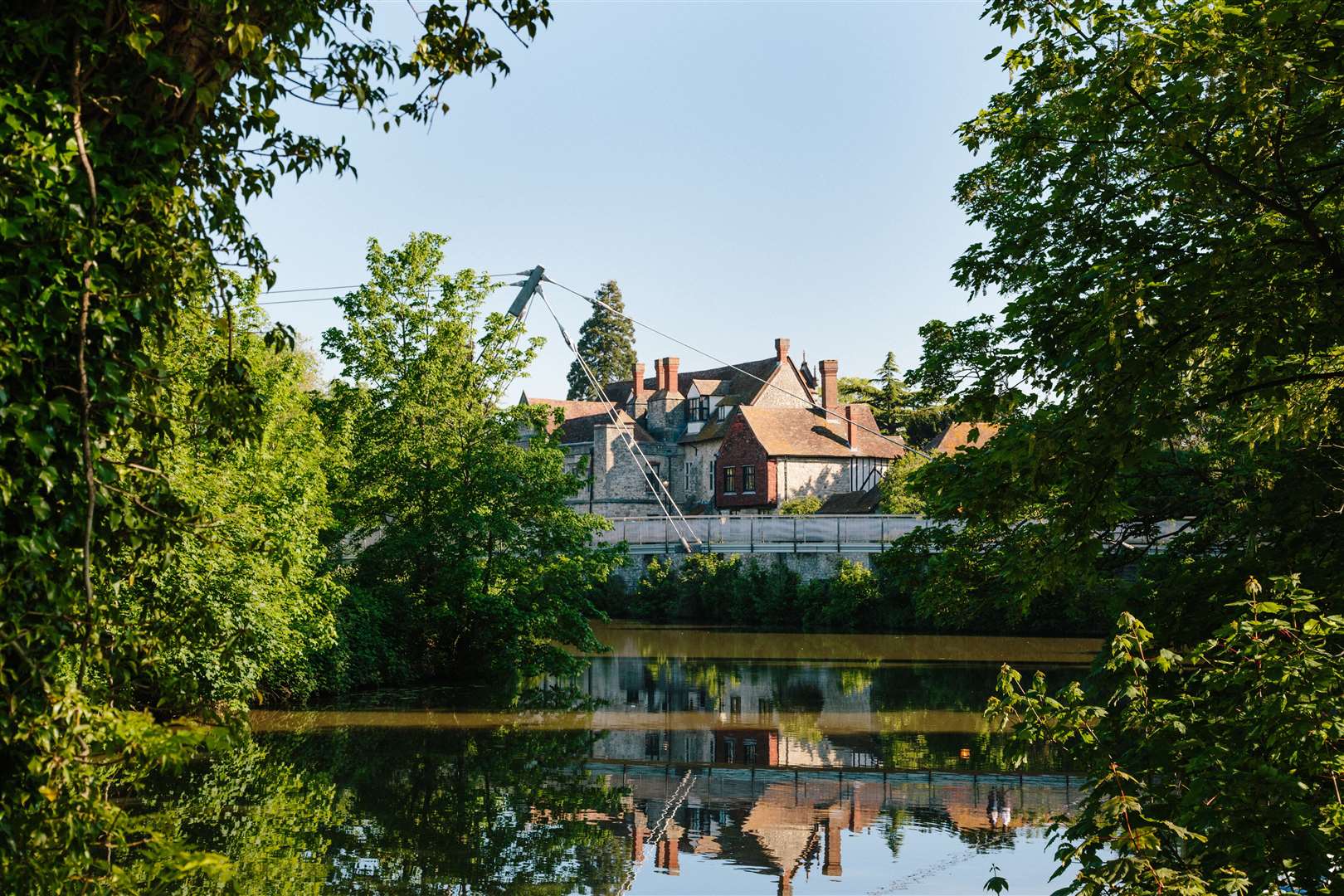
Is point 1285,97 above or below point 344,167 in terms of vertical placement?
above

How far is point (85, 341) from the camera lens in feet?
16.9

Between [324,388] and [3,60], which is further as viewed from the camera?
[324,388]

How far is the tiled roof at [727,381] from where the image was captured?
211 ft

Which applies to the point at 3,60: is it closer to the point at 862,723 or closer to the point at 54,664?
the point at 54,664

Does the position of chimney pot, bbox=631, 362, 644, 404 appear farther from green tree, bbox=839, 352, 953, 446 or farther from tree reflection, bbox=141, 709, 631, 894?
tree reflection, bbox=141, 709, 631, 894

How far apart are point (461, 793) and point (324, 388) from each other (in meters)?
60.4

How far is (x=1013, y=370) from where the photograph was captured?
10.8m

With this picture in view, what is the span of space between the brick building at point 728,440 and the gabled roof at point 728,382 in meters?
0.08

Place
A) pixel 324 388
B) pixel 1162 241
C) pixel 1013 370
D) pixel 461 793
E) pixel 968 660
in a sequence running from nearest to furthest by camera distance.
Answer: pixel 1162 241
pixel 1013 370
pixel 461 793
pixel 968 660
pixel 324 388

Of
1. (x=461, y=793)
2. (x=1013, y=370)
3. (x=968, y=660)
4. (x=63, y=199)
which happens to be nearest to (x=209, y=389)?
(x=63, y=199)

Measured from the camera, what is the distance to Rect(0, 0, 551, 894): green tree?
4949 mm

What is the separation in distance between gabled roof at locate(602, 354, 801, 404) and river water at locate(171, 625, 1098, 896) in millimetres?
36010

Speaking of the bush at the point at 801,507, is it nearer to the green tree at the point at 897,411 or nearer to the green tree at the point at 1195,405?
the green tree at the point at 897,411

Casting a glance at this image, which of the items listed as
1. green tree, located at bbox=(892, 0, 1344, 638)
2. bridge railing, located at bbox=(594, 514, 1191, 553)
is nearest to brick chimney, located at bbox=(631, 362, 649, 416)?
bridge railing, located at bbox=(594, 514, 1191, 553)
